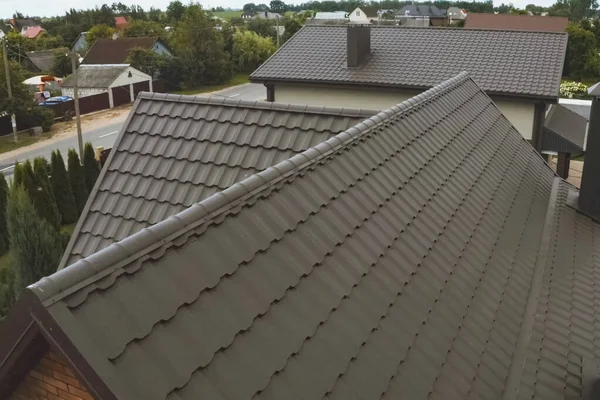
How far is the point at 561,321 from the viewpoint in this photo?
490 centimetres

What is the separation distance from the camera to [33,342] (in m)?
2.25

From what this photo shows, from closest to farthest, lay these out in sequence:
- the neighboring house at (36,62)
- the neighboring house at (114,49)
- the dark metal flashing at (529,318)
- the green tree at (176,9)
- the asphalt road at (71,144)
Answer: the dark metal flashing at (529,318) < the asphalt road at (71,144) < the neighboring house at (114,49) < the neighboring house at (36,62) < the green tree at (176,9)

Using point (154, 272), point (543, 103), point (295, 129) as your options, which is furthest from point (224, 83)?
point (154, 272)

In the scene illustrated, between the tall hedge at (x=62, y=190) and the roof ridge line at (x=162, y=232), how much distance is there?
41.8 ft

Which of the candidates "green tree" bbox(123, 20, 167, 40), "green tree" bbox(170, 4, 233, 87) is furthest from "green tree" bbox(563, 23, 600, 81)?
"green tree" bbox(123, 20, 167, 40)

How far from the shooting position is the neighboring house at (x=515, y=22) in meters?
47.4

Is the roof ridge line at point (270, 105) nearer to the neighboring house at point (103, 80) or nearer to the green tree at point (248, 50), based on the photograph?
the neighboring house at point (103, 80)

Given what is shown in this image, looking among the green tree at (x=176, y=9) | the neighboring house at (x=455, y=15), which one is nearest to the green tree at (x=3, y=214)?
the green tree at (x=176, y=9)

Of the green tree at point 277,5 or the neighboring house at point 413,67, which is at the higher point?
the green tree at point 277,5

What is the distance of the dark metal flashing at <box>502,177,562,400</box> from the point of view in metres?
3.78

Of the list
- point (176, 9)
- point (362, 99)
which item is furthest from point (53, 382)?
point (176, 9)


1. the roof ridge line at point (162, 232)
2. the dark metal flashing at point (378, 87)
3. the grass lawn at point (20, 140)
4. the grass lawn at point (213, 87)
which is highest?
the roof ridge line at point (162, 232)

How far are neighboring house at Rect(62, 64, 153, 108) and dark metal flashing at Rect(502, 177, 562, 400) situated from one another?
32.7m

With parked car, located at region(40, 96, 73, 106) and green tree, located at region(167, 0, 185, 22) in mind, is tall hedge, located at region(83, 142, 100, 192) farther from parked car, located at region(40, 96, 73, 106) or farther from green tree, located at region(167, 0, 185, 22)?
green tree, located at region(167, 0, 185, 22)
